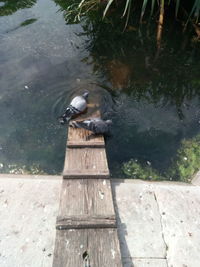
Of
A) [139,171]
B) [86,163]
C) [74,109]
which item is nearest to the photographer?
[86,163]

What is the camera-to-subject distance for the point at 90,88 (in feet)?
17.4

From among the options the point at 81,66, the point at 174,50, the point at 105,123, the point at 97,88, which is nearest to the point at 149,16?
the point at 174,50

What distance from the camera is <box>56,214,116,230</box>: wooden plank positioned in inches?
118

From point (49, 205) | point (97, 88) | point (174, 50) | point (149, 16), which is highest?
point (149, 16)

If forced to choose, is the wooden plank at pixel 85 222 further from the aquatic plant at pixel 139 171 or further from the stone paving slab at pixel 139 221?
the aquatic plant at pixel 139 171

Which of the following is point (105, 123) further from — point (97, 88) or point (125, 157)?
point (97, 88)

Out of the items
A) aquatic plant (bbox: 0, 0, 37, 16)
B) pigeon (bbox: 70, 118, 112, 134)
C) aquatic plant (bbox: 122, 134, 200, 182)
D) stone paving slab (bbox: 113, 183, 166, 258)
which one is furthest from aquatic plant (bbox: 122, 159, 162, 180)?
aquatic plant (bbox: 0, 0, 37, 16)

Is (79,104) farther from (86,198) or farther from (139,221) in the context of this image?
(139,221)

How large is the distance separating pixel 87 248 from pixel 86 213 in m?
0.39

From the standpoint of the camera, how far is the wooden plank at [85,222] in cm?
301

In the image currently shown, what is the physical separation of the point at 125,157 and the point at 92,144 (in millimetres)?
550

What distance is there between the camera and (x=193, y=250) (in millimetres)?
3072

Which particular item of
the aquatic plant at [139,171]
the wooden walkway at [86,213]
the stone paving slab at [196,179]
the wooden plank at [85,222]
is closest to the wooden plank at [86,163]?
the wooden walkway at [86,213]

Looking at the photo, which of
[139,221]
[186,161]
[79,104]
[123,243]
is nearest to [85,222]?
[123,243]
